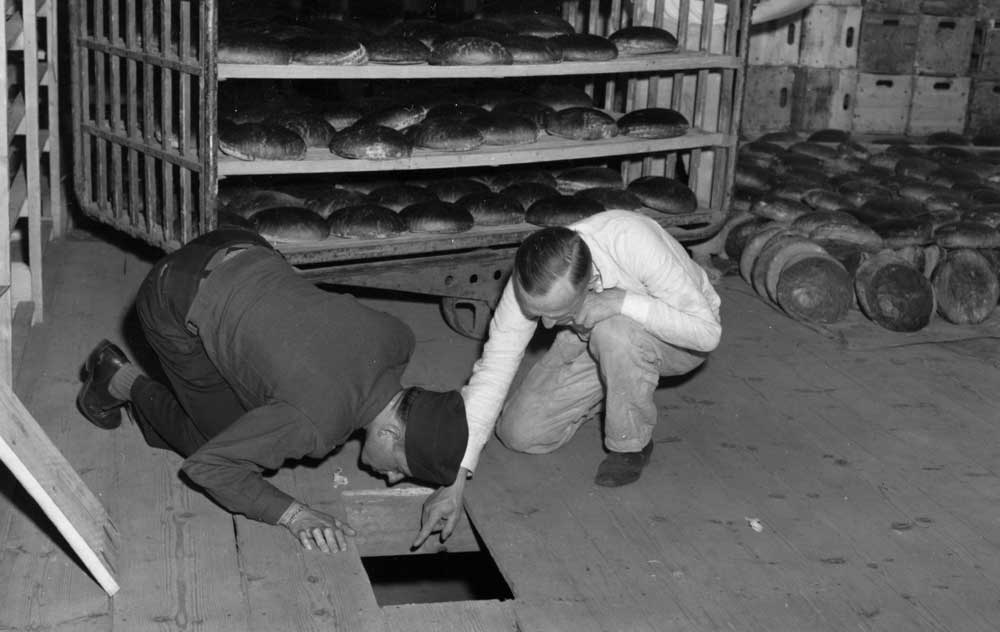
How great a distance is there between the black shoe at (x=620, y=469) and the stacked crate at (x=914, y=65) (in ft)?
18.9

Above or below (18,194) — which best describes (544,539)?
below

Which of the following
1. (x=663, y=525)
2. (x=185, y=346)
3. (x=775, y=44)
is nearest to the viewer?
(x=185, y=346)

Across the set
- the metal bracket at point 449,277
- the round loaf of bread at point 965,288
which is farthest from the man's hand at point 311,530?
the round loaf of bread at point 965,288

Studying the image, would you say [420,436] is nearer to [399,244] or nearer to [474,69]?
[399,244]

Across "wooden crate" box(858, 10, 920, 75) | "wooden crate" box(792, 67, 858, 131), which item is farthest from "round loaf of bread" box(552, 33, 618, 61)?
"wooden crate" box(858, 10, 920, 75)

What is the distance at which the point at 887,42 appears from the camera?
8789mm

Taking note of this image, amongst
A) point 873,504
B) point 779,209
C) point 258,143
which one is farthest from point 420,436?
point 779,209

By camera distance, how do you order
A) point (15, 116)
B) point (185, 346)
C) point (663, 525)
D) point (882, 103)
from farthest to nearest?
point (882, 103)
point (15, 116)
point (663, 525)
point (185, 346)

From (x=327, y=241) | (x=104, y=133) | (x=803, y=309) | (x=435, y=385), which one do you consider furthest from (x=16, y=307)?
(x=803, y=309)

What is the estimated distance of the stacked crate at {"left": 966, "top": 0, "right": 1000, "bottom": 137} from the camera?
350 inches

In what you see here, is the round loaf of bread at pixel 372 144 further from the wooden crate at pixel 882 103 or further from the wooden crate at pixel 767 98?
the wooden crate at pixel 882 103

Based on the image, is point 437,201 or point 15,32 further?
point 437,201

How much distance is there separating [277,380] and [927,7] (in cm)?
718

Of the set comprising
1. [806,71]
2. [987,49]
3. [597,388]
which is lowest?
[597,388]
